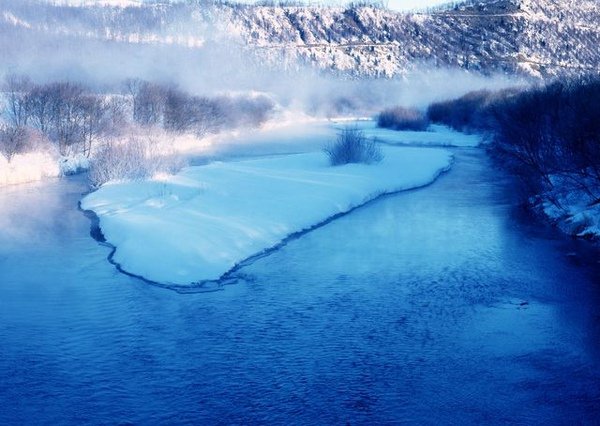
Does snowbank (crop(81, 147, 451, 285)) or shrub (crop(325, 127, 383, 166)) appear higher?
shrub (crop(325, 127, 383, 166))

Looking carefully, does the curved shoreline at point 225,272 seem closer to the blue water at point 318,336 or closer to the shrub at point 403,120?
the blue water at point 318,336

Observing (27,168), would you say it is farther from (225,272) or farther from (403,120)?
(403,120)

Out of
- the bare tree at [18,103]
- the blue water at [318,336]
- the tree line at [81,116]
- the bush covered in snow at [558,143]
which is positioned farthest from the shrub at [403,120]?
the blue water at [318,336]

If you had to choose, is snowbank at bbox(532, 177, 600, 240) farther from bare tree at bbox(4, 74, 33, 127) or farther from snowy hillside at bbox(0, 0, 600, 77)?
snowy hillside at bbox(0, 0, 600, 77)

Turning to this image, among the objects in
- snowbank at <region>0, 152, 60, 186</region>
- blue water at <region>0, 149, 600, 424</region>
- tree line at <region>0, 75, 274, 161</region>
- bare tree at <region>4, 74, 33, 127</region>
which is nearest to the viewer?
blue water at <region>0, 149, 600, 424</region>

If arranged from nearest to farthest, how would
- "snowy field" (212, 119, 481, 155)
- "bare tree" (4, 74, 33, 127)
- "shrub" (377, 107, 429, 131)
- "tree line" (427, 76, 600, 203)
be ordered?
"tree line" (427, 76, 600, 203) < "bare tree" (4, 74, 33, 127) < "snowy field" (212, 119, 481, 155) < "shrub" (377, 107, 429, 131)

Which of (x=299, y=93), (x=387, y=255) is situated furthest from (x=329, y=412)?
(x=299, y=93)

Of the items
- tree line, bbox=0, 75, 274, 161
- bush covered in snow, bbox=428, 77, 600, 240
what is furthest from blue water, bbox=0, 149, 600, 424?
tree line, bbox=0, 75, 274, 161
